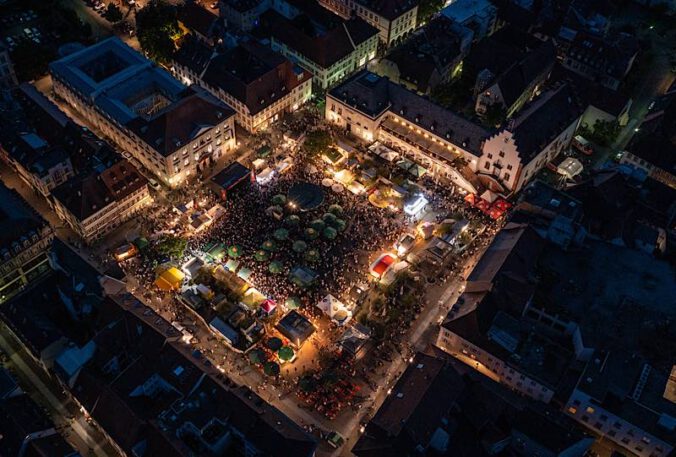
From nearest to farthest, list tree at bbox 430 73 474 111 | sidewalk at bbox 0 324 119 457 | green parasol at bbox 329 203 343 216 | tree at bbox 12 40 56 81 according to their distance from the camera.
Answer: sidewalk at bbox 0 324 119 457 → green parasol at bbox 329 203 343 216 → tree at bbox 12 40 56 81 → tree at bbox 430 73 474 111

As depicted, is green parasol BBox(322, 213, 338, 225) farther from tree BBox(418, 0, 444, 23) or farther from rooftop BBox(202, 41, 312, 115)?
tree BBox(418, 0, 444, 23)

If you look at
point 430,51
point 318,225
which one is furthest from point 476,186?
point 430,51

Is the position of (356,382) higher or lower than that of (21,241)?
higher

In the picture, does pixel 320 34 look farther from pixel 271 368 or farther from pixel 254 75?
pixel 271 368

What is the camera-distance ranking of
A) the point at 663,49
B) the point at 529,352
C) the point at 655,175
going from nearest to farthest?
the point at 529,352, the point at 655,175, the point at 663,49

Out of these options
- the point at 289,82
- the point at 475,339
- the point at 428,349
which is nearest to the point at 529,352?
the point at 475,339

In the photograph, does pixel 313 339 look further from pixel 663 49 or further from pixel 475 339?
pixel 663 49

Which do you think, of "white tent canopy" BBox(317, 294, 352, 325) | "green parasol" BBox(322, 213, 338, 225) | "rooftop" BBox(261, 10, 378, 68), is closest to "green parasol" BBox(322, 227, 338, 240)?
"green parasol" BBox(322, 213, 338, 225)
